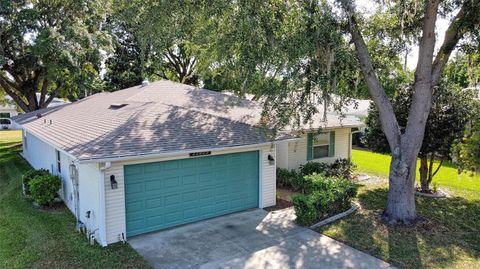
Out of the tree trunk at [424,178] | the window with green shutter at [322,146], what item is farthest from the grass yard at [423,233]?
the window with green shutter at [322,146]

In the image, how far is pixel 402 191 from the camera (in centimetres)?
962

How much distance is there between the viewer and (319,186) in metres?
10.7

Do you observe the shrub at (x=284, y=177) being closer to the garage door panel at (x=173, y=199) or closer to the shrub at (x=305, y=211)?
the shrub at (x=305, y=211)

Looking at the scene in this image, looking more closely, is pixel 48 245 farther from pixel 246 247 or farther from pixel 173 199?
pixel 246 247

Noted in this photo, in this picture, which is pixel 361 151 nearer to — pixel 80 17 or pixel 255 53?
pixel 255 53

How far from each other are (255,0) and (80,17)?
57.0 ft

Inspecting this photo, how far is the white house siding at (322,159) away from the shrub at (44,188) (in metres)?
8.85

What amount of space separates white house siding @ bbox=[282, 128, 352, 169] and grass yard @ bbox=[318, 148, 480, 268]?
3067 millimetres

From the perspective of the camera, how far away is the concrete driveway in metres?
7.33

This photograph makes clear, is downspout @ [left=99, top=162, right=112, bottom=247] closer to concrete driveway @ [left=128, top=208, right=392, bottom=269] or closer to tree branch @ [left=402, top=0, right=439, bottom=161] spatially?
concrete driveway @ [left=128, top=208, right=392, bottom=269]

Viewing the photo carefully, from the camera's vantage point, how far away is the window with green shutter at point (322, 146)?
15275mm

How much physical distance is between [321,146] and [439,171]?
6.69 m

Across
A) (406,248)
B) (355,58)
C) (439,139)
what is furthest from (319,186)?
(439,139)

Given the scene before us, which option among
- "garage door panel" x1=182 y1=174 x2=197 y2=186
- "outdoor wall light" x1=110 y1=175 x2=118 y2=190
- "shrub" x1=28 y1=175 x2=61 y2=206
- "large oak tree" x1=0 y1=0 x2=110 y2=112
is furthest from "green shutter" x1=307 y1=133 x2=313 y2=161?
"large oak tree" x1=0 y1=0 x2=110 y2=112
